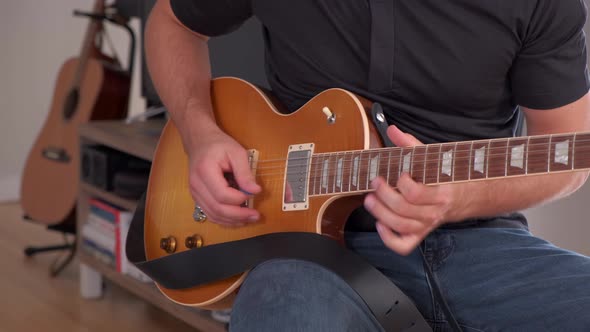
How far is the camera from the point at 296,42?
4.42 feet

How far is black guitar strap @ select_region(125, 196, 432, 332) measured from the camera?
108 cm

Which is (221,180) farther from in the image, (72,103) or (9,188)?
(9,188)

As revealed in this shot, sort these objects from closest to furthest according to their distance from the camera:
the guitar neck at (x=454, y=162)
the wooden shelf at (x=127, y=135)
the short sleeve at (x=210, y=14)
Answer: the guitar neck at (x=454, y=162)
the short sleeve at (x=210, y=14)
the wooden shelf at (x=127, y=135)

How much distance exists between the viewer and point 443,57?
1213 millimetres

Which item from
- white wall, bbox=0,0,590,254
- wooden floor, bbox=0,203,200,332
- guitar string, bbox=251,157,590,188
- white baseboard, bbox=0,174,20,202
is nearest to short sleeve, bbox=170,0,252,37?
guitar string, bbox=251,157,590,188

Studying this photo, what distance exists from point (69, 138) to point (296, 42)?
1754 millimetres

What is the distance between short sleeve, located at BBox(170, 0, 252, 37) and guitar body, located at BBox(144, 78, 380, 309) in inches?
4.0

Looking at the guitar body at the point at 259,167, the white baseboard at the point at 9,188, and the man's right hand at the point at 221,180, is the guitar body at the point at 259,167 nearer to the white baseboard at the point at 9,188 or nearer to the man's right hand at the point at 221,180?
the man's right hand at the point at 221,180

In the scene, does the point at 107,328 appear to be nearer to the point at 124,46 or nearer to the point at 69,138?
the point at 69,138

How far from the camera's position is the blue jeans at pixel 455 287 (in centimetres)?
103

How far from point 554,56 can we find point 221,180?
0.52m

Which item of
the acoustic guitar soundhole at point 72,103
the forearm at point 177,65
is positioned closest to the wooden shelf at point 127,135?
the acoustic guitar soundhole at point 72,103

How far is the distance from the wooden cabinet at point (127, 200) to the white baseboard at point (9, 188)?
4.55 feet

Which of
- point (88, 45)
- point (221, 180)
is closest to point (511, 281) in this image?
point (221, 180)
